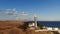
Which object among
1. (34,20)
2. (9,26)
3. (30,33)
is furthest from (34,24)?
(9,26)

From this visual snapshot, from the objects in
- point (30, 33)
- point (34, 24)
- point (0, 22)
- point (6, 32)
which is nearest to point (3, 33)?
point (6, 32)

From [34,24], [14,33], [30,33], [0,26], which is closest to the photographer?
[14,33]

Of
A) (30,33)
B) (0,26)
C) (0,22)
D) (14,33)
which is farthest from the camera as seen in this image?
(30,33)

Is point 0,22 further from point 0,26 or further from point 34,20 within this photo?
point 34,20

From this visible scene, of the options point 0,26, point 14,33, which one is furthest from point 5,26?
point 14,33

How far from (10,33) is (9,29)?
0.24 metres

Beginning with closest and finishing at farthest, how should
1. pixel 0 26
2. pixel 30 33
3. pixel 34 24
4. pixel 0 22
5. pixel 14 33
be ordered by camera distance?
pixel 14 33, pixel 0 26, pixel 0 22, pixel 30 33, pixel 34 24

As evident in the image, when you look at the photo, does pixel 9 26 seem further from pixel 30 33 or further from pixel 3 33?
pixel 30 33

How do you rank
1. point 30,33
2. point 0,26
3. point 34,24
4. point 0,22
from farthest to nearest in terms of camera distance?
point 34,24 → point 30,33 → point 0,22 → point 0,26

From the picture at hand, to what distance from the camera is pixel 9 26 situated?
949cm

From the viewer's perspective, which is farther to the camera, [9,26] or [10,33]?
[9,26]

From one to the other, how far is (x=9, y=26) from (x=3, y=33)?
677mm

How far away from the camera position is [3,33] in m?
8.91

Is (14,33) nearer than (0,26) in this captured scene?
Yes
